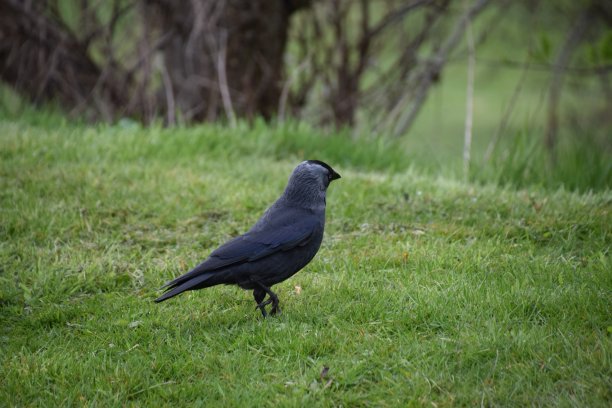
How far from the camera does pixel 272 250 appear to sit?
4.12 meters

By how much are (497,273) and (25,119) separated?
242 inches

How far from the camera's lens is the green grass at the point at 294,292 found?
3.48 metres

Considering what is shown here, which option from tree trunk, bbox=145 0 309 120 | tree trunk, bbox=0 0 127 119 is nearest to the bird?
tree trunk, bbox=145 0 309 120

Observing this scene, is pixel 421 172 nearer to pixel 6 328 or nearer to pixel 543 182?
pixel 543 182

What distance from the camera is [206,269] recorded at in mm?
3941

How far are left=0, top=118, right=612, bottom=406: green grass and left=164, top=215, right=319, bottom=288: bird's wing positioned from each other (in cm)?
39

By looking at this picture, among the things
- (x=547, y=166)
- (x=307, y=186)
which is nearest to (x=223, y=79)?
(x=547, y=166)

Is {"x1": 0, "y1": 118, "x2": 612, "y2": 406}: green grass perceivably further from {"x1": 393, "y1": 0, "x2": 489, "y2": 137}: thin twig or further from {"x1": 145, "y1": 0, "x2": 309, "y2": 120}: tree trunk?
{"x1": 393, "y1": 0, "x2": 489, "y2": 137}: thin twig

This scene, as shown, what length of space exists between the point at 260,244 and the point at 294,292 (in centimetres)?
60

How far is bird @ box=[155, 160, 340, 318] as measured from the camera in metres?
3.98

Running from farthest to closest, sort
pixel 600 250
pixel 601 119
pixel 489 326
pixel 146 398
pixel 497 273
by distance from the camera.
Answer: pixel 601 119 < pixel 600 250 < pixel 497 273 < pixel 489 326 < pixel 146 398

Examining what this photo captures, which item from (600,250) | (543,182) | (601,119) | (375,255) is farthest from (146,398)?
(601,119)

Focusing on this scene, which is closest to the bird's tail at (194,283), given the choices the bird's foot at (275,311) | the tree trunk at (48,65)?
the bird's foot at (275,311)

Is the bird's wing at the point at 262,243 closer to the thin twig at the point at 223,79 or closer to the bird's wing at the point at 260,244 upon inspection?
the bird's wing at the point at 260,244
